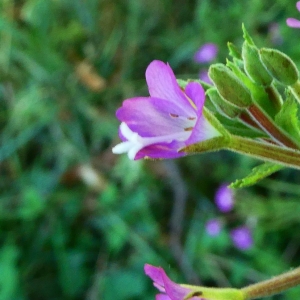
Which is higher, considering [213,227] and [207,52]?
[207,52]

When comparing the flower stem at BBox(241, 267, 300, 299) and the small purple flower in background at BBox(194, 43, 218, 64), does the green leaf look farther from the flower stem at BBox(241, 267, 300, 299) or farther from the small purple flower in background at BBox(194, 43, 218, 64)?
the small purple flower in background at BBox(194, 43, 218, 64)

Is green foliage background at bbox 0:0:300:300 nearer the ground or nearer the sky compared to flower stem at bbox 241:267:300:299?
nearer the sky

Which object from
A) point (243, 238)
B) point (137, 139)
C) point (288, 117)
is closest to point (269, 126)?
point (288, 117)

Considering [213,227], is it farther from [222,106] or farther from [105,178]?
[222,106]

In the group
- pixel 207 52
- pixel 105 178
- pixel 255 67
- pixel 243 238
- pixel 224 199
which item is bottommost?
pixel 243 238

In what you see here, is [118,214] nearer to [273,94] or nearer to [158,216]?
[158,216]

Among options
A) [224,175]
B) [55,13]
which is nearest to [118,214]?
[224,175]

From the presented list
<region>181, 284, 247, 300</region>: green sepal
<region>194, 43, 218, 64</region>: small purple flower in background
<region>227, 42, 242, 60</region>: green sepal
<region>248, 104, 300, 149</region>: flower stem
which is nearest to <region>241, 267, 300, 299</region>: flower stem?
<region>181, 284, 247, 300</region>: green sepal
